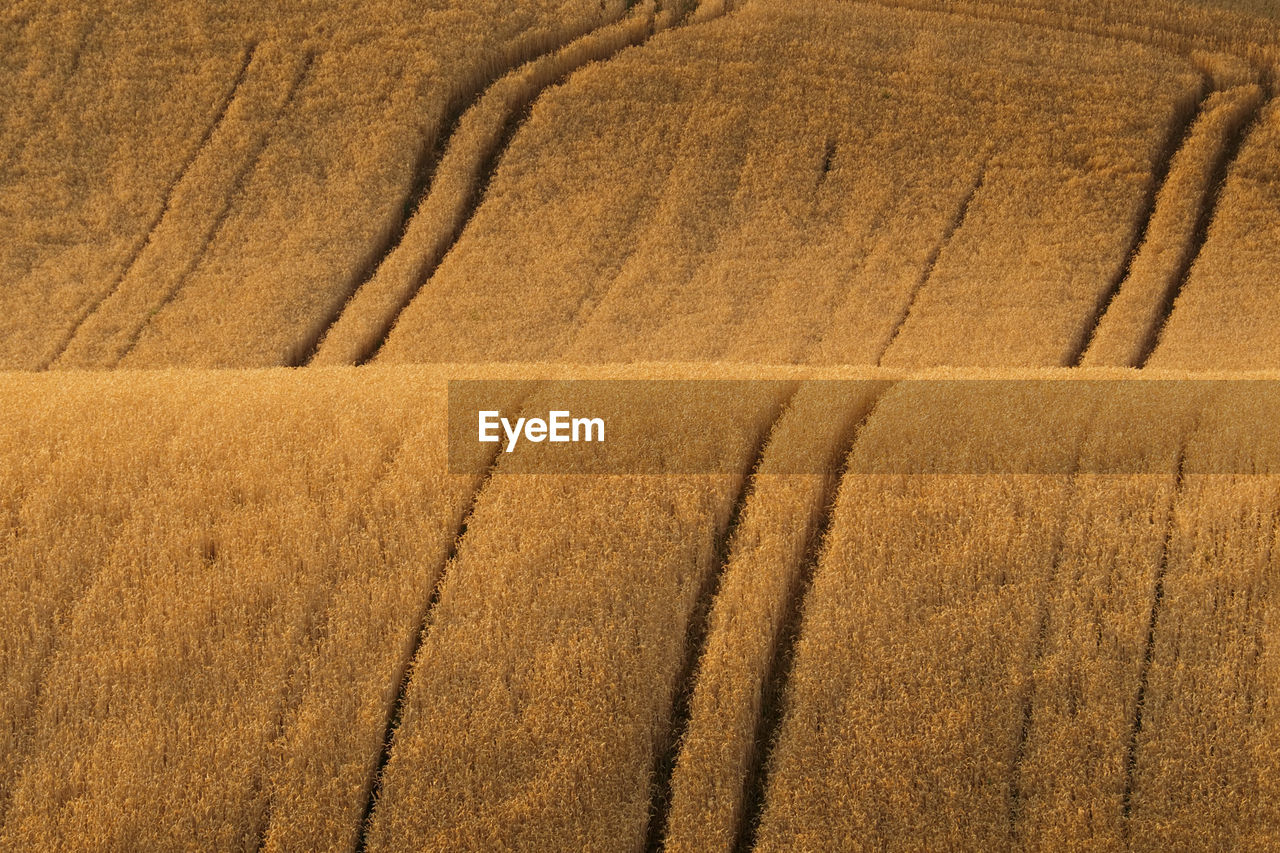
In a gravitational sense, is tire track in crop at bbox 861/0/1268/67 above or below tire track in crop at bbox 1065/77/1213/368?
above

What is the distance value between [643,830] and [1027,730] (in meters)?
2.26

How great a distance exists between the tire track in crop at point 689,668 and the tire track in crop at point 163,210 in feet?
43.9

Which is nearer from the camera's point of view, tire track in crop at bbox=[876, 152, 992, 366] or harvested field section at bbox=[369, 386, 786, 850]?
harvested field section at bbox=[369, 386, 786, 850]

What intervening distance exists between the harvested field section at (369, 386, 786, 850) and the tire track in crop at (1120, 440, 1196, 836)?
2.56 meters

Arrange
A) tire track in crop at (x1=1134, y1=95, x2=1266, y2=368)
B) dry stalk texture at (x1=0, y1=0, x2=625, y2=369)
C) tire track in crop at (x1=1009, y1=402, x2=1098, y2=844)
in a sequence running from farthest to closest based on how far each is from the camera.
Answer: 1. dry stalk texture at (x1=0, y1=0, x2=625, y2=369)
2. tire track in crop at (x1=1134, y1=95, x2=1266, y2=368)
3. tire track in crop at (x1=1009, y1=402, x2=1098, y2=844)

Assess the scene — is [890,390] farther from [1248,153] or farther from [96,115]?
[96,115]

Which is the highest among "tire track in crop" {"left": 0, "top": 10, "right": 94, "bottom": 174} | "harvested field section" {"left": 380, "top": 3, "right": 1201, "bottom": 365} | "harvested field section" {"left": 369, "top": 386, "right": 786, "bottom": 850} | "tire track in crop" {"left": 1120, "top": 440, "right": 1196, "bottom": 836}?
"tire track in crop" {"left": 0, "top": 10, "right": 94, "bottom": 174}

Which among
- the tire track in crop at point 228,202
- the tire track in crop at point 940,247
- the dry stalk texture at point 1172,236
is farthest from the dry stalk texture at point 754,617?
the tire track in crop at point 228,202

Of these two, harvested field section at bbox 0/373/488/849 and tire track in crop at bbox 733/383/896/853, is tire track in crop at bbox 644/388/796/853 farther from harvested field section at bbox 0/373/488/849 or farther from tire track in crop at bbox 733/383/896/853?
harvested field section at bbox 0/373/488/849

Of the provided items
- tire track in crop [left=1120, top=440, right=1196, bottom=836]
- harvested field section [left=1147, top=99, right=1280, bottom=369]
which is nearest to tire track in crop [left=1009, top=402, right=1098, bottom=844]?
tire track in crop [left=1120, top=440, right=1196, bottom=836]

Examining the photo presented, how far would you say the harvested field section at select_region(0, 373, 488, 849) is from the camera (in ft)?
20.1

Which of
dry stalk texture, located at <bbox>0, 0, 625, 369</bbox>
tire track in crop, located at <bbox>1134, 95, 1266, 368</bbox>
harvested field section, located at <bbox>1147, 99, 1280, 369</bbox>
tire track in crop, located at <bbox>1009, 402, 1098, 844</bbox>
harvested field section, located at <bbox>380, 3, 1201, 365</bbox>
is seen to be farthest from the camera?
dry stalk texture, located at <bbox>0, 0, 625, 369</bbox>

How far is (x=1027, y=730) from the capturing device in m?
6.56

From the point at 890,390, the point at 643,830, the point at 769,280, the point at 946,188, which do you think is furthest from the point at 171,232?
the point at 643,830
